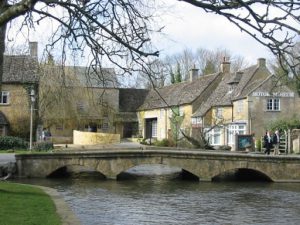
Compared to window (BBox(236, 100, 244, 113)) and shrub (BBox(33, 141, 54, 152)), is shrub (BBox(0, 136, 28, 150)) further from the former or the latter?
window (BBox(236, 100, 244, 113))

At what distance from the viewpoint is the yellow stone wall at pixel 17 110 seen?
54750mm

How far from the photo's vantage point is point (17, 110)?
182 feet

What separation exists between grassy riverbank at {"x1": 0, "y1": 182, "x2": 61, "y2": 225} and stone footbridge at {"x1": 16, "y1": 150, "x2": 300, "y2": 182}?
13068mm

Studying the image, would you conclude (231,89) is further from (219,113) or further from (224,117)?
(224,117)

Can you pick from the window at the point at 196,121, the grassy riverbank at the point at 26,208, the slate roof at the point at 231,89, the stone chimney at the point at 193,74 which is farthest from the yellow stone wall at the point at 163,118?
the grassy riverbank at the point at 26,208

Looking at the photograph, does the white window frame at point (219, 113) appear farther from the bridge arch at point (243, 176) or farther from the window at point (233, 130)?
the bridge arch at point (243, 176)

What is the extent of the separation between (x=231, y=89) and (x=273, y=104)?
6.12m

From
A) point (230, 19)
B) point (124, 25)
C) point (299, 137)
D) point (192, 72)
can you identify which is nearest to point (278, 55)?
point (230, 19)

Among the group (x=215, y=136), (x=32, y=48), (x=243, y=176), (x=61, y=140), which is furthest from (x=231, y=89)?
(x=32, y=48)

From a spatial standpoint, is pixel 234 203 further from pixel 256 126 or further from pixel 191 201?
pixel 256 126

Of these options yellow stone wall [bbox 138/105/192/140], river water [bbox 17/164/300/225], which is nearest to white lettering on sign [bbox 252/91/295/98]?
yellow stone wall [bbox 138/105/192/140]

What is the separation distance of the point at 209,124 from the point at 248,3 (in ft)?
161

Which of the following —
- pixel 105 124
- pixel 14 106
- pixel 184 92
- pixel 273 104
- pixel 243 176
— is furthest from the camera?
pixel 105 124

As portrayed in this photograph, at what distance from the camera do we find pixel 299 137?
Answer: 41.8m
